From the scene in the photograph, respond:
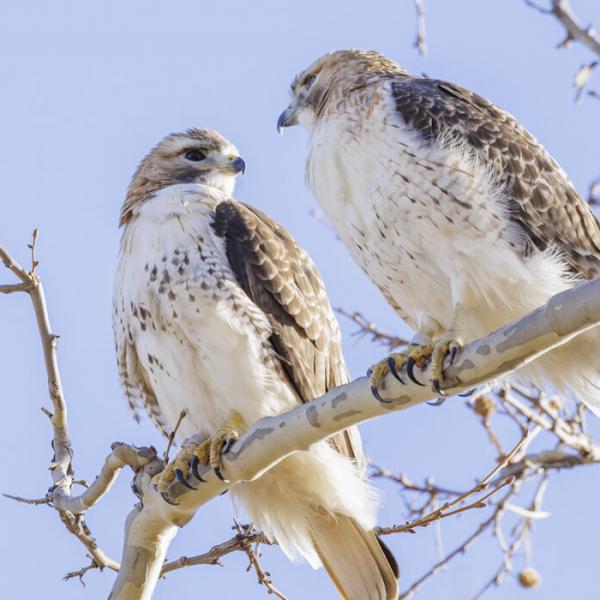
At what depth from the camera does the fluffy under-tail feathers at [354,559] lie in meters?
5.87

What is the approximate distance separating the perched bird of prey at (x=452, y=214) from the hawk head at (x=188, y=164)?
1.19 m

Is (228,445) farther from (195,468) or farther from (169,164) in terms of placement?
(169,164)

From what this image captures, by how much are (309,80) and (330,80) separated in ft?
1.34

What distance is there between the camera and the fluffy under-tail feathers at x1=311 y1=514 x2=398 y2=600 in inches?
→ 231

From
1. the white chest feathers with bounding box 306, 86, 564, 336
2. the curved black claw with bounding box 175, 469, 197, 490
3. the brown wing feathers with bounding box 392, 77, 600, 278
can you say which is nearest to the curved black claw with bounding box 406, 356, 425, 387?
the white chest feathers with bounding box 306, 86, 564, 336

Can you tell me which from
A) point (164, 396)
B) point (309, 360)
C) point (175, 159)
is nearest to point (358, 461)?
point (309, 360)

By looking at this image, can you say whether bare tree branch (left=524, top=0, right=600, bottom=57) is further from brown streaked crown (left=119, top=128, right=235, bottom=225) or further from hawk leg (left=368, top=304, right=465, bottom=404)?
brown streaked crown (left=119, top=128, right=235, bottom=225)

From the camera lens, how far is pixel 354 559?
598cm

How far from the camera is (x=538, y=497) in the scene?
268 inches

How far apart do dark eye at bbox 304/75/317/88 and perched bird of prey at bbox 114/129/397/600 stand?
1118 millimetres

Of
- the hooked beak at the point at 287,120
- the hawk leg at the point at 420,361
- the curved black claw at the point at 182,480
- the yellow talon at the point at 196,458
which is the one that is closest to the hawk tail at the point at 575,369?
the hawk leg at the point at 420,361

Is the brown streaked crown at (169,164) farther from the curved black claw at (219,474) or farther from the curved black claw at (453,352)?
the curved black claw at (453,352)

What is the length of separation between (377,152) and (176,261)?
1132 millimetres

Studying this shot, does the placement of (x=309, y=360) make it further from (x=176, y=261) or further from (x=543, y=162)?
(x=543, y=162)
